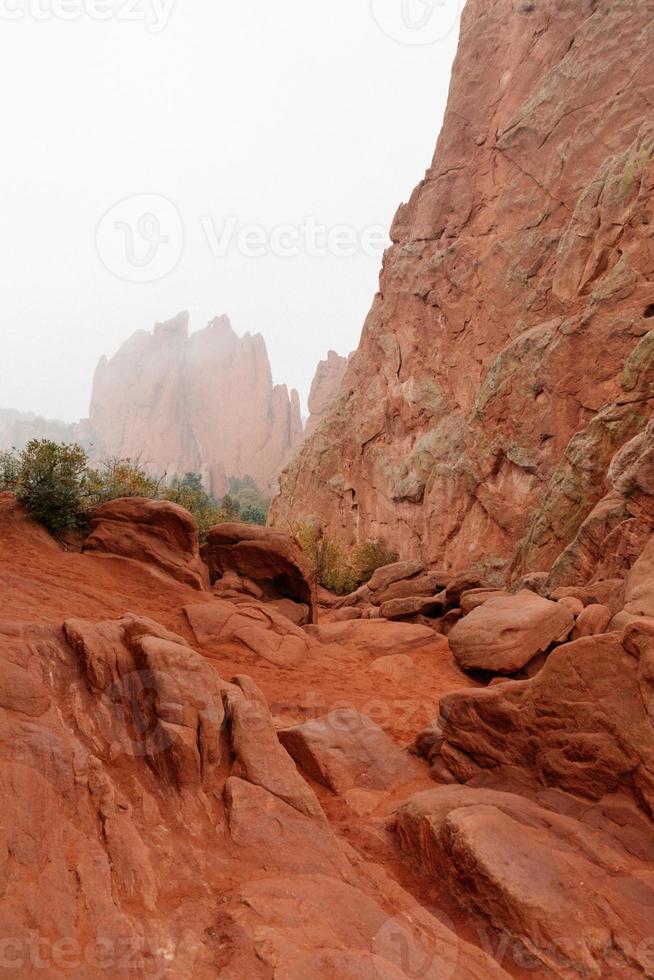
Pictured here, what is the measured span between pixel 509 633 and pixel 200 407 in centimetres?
11007

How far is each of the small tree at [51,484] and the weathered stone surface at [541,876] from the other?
1141 centimetres

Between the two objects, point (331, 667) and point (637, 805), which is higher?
point (637, 805)

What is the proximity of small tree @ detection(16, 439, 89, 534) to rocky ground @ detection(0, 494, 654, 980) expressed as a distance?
4.96 metres

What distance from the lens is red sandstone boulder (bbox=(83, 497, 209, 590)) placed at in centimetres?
1405

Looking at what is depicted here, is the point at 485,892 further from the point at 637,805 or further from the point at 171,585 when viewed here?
the point at 171,585

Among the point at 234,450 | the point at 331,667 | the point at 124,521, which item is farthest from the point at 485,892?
the point at 234,450

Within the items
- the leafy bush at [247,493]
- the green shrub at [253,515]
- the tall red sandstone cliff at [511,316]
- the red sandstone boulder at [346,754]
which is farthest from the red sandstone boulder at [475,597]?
the leafy bush at [247,493]

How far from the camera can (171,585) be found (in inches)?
525

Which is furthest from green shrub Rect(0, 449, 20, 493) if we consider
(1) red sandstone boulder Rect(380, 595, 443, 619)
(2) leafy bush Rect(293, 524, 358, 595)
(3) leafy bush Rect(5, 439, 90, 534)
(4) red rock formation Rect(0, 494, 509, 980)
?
(2) leafy bush Rect(293, 524, 358, 595)

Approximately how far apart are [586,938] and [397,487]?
34.6 m

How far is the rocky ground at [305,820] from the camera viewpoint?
3576 millimetres

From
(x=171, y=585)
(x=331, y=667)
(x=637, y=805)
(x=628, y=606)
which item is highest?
(x=628, y=606)

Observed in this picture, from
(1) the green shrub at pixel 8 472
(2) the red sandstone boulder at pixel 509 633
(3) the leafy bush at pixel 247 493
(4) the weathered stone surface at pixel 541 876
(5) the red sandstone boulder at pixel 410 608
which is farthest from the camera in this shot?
(3) the leafy bush at pixel 247 493

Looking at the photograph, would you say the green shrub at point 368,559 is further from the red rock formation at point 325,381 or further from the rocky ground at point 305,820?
the red rock formation at point 325,381
